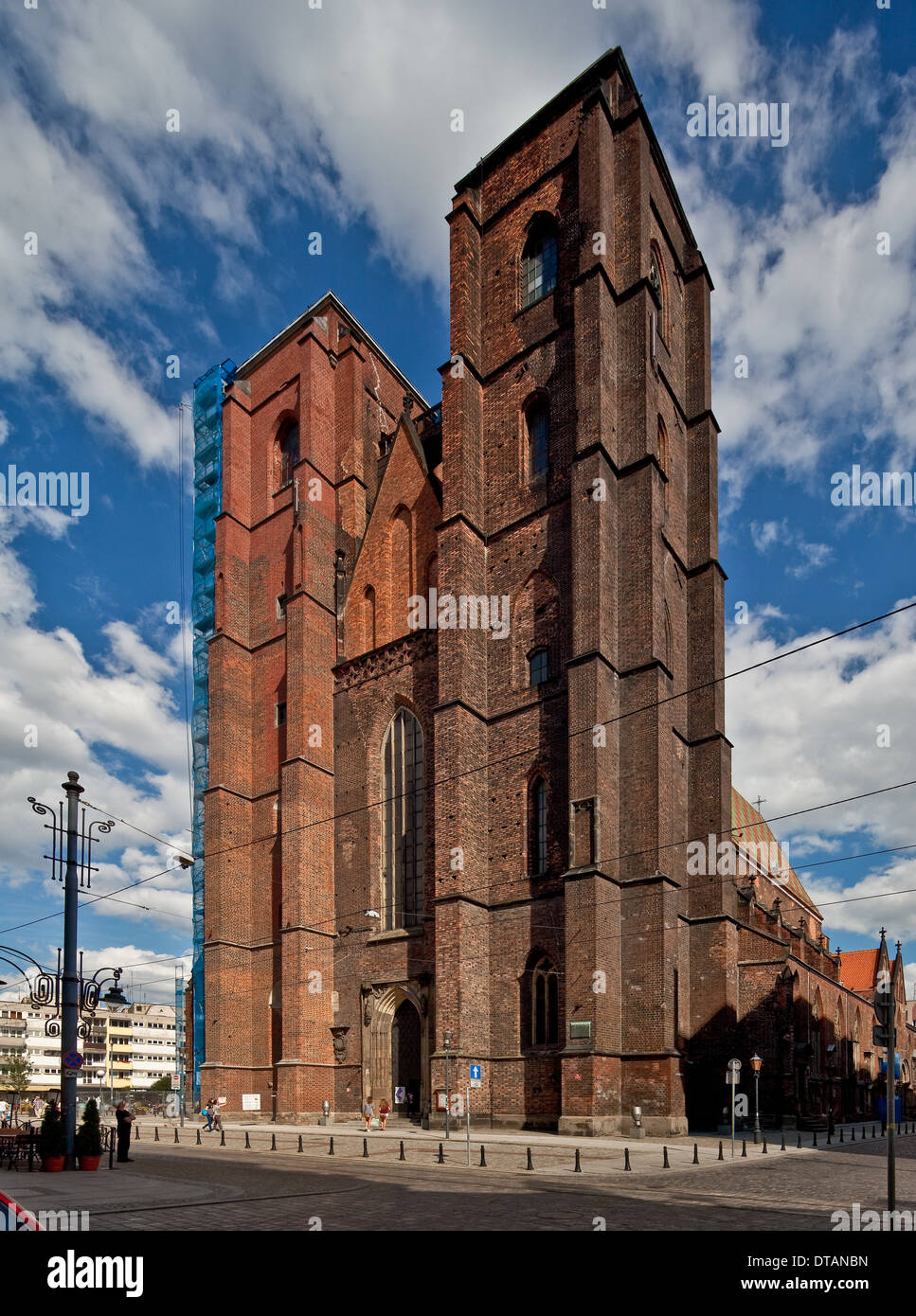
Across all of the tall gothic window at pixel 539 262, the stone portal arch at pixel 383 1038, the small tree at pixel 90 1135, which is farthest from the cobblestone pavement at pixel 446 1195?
the tall gothic window at pixel 539 262

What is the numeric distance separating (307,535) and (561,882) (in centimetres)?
1636

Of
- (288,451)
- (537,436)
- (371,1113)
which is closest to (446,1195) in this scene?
(371,1113)

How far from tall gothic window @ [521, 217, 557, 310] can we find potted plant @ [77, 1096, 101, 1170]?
25.8m

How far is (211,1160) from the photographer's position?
19766 mm

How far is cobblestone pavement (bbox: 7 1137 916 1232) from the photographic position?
10.8 m

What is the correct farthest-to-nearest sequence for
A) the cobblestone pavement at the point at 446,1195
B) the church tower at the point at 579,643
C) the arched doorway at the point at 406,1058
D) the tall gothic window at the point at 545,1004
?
the arched doorway at the point at 406,1058 → the tall gothic window at the point at 545,1004 → the church tower at the point at 579,643 → the cobblestone pavement at the point at 446,1195

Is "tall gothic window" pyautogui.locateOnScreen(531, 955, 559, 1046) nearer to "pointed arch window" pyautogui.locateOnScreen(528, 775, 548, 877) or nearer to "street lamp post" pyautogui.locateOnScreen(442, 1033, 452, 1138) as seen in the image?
"street lamp post" pyautogui.locateOnScreen(442, 1033, 452, 1138)

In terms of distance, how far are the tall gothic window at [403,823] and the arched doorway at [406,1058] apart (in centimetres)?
267

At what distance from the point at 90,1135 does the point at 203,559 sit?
31.4 meters

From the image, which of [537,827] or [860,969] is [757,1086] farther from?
[860,969]

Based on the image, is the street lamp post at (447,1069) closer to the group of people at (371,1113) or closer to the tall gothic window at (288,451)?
the group of people at (371,1113)

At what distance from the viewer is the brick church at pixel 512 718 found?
2619cm

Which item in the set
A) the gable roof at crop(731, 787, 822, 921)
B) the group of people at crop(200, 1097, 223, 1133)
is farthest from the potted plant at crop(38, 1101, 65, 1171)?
the gable roof at crop(731, 787, 822, 921)
